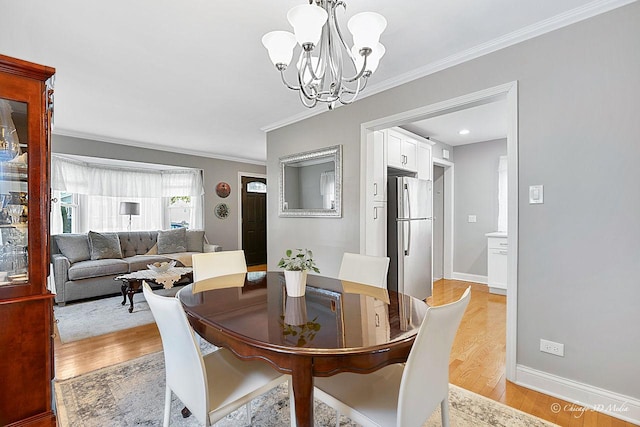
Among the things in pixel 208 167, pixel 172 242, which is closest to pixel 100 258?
pixel 172 242

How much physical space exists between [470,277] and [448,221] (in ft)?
3.35

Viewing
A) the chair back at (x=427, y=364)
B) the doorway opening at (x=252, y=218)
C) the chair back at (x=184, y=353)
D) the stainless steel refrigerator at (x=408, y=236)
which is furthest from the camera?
the doorway opening at (x=252, y=218)

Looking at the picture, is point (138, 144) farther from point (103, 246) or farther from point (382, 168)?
point (382, 168)

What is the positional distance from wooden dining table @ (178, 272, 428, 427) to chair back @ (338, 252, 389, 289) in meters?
0.24

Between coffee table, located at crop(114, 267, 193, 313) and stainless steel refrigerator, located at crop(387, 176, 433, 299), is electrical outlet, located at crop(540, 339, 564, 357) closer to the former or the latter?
stainless steel refrigerator, located at crop(387, 176, 433, 299)

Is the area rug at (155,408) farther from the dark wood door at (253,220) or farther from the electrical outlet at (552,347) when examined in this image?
the dark wood door at (253,220)

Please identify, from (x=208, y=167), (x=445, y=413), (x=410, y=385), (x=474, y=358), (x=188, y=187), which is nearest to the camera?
(x=410, y=385)

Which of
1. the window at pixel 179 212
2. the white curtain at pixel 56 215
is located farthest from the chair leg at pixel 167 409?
the window at pixel 179 212

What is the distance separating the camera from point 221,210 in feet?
21.1

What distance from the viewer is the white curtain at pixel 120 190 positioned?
4.93 meters

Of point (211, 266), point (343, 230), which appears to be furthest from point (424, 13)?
point (211, 266)

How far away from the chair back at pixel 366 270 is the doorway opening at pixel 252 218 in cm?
493

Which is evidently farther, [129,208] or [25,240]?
[129,208]

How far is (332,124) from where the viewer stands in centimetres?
344
